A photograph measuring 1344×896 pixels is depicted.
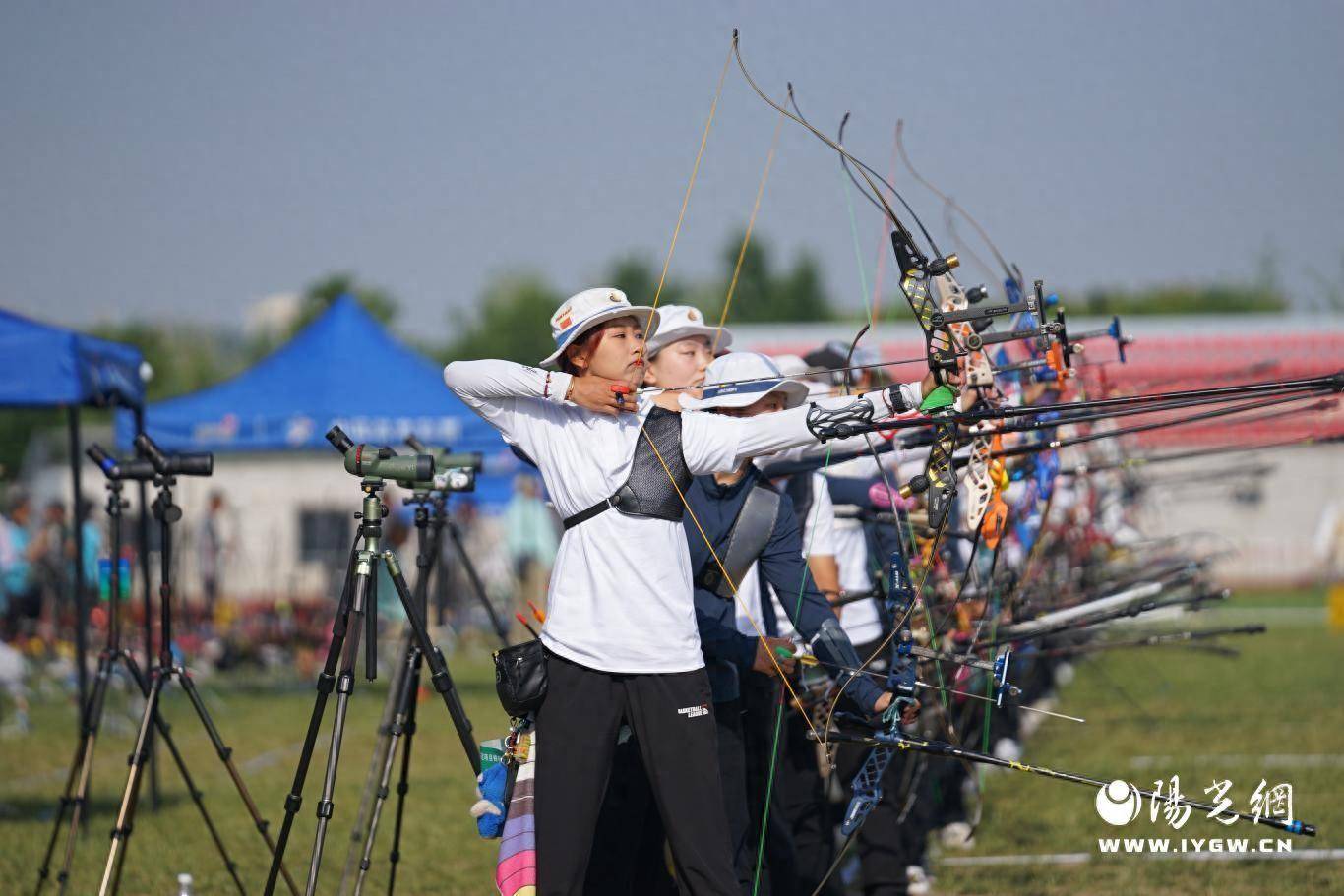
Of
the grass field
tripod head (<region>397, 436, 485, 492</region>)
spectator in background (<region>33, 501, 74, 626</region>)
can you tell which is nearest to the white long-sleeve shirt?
tripod head (<region>397, 436, 485, 492</region>)

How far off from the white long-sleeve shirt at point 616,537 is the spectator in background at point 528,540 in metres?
13.7

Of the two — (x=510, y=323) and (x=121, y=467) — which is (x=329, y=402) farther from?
(x=510, y=323)

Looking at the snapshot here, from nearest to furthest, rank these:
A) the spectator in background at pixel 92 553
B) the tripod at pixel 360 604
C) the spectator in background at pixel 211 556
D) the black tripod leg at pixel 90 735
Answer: the tripod at pixel 360 604 → the black tripod leg at pixel 90 735 → the spectator in background at pixel 92 553 → the spectator in background at pixel 211 556

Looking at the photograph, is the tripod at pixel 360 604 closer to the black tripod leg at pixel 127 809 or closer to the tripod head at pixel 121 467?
the black tripod leg at pixel 127 809

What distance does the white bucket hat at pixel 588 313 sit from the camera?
3.96 meters

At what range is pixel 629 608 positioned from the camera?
12.5 feet

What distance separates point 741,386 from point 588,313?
89 centimetres

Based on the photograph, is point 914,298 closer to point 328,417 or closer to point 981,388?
point 981,388

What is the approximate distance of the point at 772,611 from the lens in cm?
509

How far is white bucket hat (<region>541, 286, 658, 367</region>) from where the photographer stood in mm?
3957

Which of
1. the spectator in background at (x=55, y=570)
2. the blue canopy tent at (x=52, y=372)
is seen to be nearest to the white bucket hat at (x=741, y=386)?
the blue canopy tent at (x=52, y=372)

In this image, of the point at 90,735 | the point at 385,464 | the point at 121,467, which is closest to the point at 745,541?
the point at 385,464

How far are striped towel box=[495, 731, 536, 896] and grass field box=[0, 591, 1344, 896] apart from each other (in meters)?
2.16

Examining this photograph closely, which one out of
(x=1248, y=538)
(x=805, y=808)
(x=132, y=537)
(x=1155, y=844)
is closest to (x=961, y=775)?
(x=1155, y=844)
